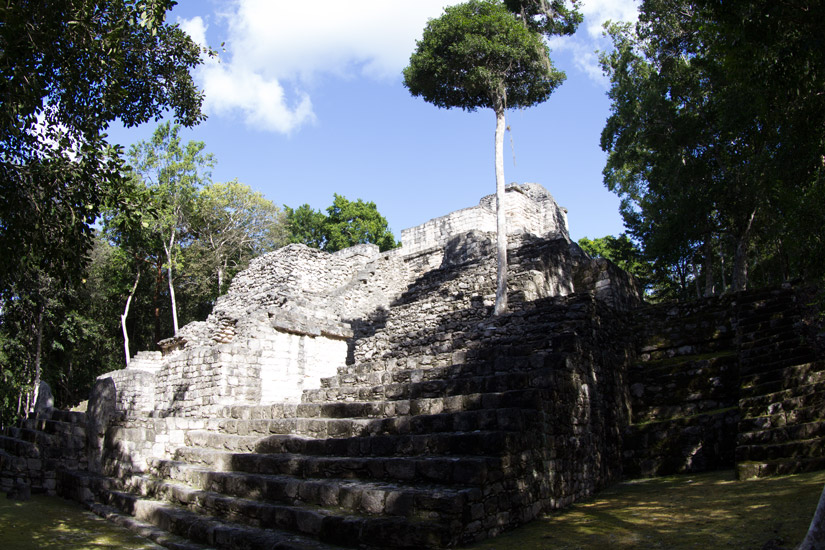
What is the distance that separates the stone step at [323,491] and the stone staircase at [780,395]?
3.30 metres

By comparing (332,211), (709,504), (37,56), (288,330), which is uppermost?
(332,211)

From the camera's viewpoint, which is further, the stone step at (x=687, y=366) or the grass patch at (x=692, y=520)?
the stone step at (x=687, y=366)

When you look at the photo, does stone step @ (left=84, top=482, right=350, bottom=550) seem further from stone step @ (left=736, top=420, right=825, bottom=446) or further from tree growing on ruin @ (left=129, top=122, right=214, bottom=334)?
tree growing on ruin @ (left=129, top=122, right=214, bottom=334)

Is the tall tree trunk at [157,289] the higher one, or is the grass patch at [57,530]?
the tall tree trunk at [157,289]

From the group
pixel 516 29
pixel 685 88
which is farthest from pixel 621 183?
pixel 516 29

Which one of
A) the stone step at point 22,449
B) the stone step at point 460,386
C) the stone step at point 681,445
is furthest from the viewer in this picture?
the stone step at point 22,449

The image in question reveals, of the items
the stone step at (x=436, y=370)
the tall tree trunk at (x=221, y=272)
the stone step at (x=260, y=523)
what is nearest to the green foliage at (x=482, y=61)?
the stone step at (x=436, y=370)

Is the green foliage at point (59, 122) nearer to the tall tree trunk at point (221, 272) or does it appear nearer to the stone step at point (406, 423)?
the stone step at point (406, 423)

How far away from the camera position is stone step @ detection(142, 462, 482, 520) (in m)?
4.43

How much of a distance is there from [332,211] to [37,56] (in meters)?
29.6

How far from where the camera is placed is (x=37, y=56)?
5.45 metres

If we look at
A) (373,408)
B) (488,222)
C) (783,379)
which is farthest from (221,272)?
(783,379)

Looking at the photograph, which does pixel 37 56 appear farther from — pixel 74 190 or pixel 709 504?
pixel 709 504

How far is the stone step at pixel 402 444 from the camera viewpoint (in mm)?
5051
